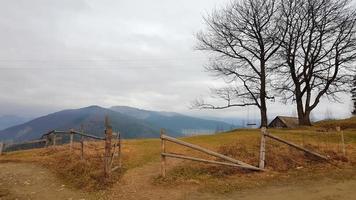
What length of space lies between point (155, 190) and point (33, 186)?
614 cm

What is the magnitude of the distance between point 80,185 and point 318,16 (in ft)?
96.9

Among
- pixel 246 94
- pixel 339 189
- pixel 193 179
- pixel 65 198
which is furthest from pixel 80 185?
pixel 246 94

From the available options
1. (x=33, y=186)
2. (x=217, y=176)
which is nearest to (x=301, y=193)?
(x=217, y=176)

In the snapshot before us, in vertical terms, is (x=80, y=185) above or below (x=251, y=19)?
below

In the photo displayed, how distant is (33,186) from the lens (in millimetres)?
15766

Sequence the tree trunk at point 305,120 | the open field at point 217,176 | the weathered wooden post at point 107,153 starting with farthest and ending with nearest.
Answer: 1. the tree trunk at point 305,120
2. the weathered wooden post at point 107,153
3. the open field at point 217,176

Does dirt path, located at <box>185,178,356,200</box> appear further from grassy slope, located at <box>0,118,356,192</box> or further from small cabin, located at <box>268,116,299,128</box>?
small cabin, located at <box>268,116,299,128</box>

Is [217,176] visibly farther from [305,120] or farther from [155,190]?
[305,120]

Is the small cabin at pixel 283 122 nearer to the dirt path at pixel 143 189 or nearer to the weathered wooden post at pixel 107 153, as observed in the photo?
the dirt path at pixel 143 189

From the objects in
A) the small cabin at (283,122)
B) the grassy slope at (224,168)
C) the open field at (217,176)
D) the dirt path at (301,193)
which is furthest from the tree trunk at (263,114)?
the small cabin at (283,122)

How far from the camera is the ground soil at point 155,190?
38.4ft

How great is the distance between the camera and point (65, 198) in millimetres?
13227

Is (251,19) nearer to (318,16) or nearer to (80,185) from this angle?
(318,16)

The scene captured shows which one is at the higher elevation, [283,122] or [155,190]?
[283,122]
